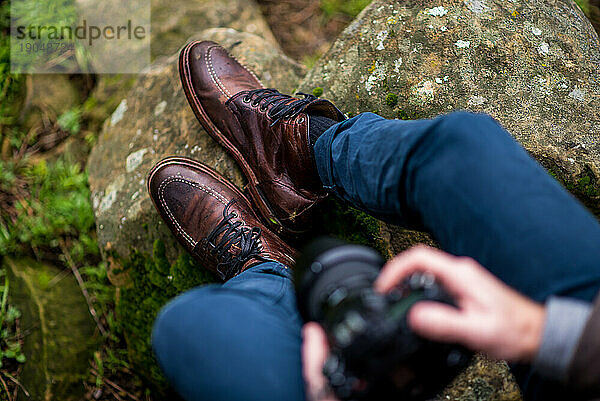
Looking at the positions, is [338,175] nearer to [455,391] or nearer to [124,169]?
[455,391]

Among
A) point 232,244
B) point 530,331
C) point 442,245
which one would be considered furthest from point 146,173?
point 530,331

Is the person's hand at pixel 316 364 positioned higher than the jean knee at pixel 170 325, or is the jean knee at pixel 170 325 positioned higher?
the person's hand at pixel 316 364

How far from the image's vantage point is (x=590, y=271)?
3.42 ft

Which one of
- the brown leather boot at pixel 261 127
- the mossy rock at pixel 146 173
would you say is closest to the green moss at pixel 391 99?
the brown leather boot at pixel 261 127

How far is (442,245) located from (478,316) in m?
0.38

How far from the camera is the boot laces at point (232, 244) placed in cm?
204

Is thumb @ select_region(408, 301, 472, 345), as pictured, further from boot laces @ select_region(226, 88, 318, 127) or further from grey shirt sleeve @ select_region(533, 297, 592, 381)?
boot laces @ select_region(226, 88, 318, 127)

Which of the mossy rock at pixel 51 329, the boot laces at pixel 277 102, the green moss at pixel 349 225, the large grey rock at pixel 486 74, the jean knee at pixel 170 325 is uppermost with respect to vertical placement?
the large grey rock at pixel 486 74

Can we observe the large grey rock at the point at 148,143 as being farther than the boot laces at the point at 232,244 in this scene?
Yes

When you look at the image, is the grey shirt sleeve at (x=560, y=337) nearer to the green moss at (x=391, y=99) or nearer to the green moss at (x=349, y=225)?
the green moss at (x=349, y=225)

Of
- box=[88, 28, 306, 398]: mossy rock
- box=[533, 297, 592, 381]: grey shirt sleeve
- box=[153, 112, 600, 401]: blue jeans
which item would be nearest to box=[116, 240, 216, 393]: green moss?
box=[88, 28, 306, 398]: mossy rock

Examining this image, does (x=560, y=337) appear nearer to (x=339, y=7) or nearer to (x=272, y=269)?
(x=272, y=269)

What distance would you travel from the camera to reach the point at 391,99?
2.15 metres

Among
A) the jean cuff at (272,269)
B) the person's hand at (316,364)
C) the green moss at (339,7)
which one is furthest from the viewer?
the green moss at (339,7)
